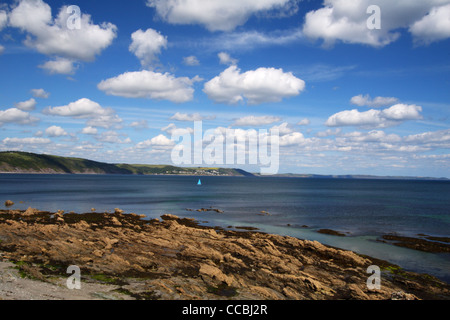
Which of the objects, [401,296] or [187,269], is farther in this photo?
[187,269]

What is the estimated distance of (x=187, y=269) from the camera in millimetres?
26391

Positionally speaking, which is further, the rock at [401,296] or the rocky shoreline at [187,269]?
the rock at [401,296]

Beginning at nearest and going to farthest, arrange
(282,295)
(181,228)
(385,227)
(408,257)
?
1. (282,295)
2. (408,257)
3. (181,228)
4. (385,227)

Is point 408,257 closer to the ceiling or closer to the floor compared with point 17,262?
closer to the floor

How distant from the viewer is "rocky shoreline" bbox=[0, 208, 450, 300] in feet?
69.3

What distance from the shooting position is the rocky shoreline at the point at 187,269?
2112cm

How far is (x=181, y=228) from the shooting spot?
4378 centimetres

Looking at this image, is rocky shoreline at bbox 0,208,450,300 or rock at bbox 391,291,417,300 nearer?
rocky shoreline at bbox 0,208,450,300
